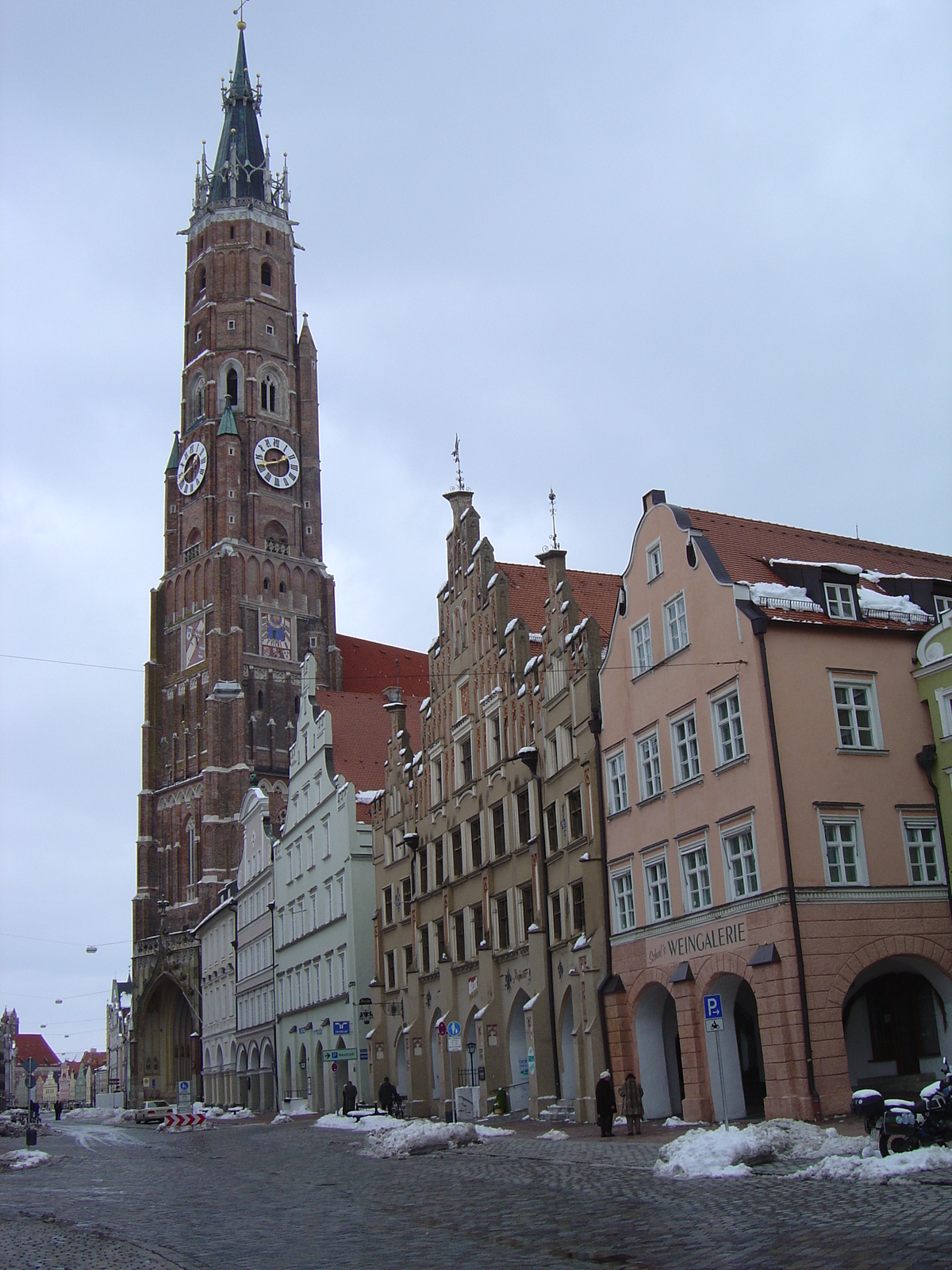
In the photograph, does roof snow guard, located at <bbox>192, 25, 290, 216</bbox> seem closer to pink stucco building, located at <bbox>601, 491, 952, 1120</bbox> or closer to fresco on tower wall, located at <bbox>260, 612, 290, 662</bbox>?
fresco on tower wall, located at <bbox>260, 612, 290, 662</bbox>

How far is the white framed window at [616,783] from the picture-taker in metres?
32.0

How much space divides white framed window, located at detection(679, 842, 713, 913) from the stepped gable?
242ft

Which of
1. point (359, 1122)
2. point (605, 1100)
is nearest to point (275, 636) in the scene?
point (359, 1122)

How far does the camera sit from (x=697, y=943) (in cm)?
2827

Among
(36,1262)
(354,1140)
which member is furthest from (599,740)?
(36,1262)

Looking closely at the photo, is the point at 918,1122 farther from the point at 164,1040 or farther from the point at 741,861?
the point at 164,1040

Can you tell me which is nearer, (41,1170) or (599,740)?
(41,1170)

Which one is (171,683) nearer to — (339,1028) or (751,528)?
(339,1028)

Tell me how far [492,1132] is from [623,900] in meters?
5.72

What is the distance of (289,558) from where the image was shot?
10712 centimetres

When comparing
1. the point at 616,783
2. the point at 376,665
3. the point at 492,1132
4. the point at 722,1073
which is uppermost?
the point at 376,665

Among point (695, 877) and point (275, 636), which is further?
point (275, 636)

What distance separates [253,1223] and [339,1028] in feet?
88.7

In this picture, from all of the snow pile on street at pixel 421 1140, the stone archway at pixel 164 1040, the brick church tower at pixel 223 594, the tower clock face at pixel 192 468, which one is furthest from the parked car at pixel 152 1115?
the tower clock face at pixel 192 468
